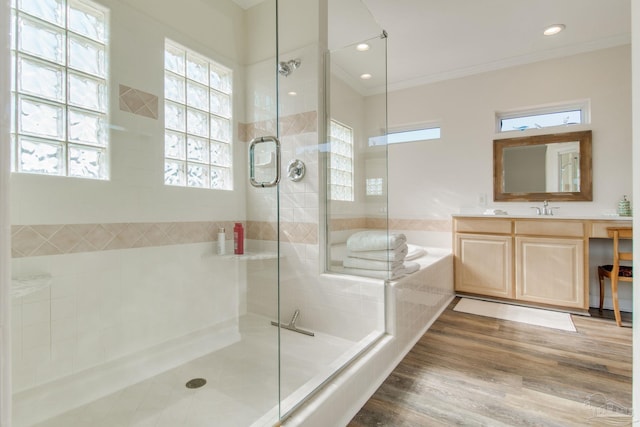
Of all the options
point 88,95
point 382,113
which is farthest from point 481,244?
point 88,95

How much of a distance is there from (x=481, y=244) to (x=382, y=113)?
1713 mm

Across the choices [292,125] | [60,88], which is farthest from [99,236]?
[292,125]

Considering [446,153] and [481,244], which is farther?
[446,153]

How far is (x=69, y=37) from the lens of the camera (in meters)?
1.52

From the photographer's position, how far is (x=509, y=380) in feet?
5.61

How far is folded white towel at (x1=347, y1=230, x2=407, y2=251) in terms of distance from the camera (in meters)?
2.24

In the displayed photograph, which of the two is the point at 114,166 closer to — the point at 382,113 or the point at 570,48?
the point at 382,113

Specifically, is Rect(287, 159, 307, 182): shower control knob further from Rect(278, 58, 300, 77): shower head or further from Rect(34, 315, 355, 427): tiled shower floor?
Rect(34, 315, 355, 427): tiled shower floor

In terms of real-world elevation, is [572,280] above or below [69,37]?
below

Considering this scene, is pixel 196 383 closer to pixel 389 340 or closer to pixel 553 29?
pixel 389 340

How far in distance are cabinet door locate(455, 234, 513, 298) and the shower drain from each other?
2681mm

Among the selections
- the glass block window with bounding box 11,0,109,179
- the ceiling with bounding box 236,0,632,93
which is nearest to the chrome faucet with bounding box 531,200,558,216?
the ceiling with bounding box 236,0,632,93

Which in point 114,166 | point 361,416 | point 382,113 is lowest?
point 361,416

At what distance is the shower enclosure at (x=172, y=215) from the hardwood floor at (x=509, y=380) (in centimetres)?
35
